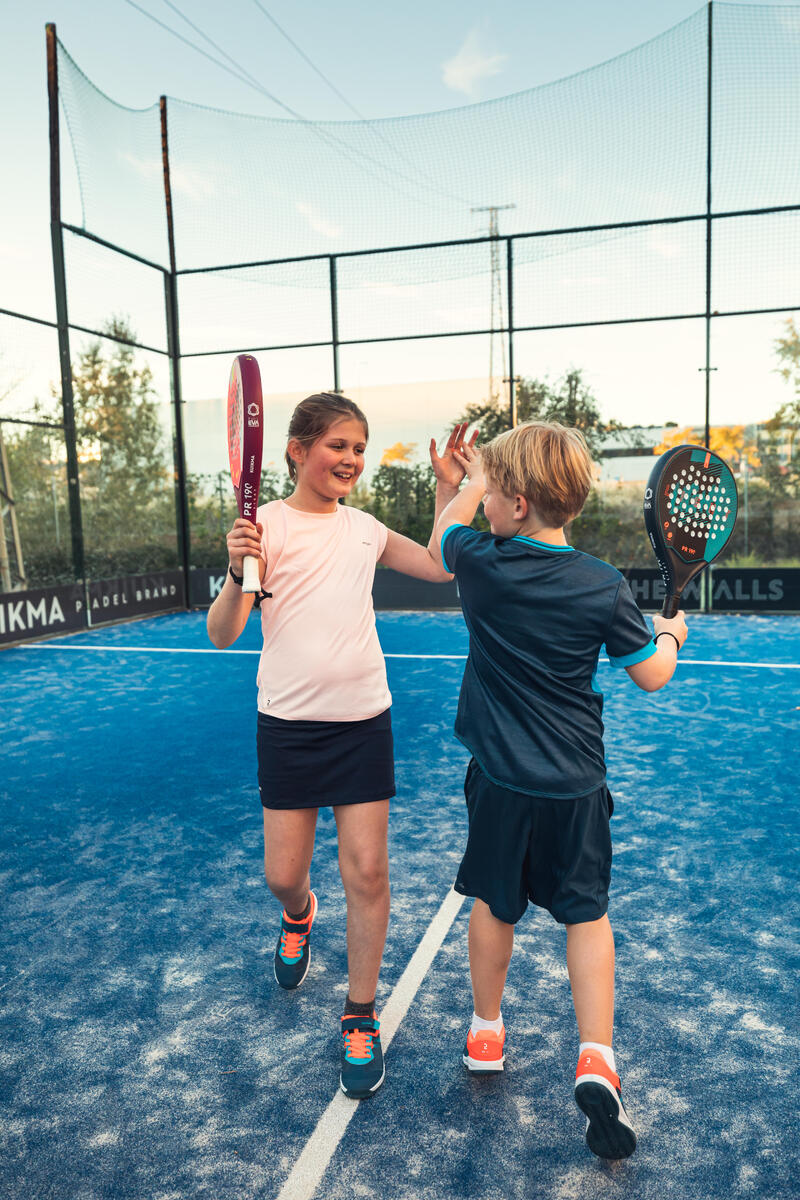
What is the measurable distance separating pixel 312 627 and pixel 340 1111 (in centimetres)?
97

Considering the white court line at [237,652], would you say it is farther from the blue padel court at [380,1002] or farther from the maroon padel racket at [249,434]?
the maroon padel racket at [249,434]

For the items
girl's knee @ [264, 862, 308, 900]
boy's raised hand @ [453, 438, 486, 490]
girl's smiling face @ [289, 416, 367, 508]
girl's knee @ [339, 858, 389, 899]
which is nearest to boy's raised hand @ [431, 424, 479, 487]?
boy's raised hand @ [453, 438, 486, 490]

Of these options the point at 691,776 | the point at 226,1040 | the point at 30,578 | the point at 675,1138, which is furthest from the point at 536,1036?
the point at 30,578

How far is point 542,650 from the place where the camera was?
162 cm

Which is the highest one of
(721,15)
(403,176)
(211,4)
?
(211,4)

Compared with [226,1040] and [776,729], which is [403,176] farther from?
[226,1040]

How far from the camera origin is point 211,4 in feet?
40.4

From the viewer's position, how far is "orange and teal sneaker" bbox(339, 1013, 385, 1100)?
1.80 m

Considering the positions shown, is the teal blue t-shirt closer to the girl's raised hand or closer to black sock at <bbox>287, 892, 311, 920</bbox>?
the girl's raised hand

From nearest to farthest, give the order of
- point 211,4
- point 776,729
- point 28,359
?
point 776,729 < point 28,359 < point 211,4

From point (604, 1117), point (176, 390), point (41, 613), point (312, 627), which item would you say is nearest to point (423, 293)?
point (176, 390)

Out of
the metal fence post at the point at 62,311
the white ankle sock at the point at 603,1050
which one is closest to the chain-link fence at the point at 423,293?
the metal fence post at the point at 62,311

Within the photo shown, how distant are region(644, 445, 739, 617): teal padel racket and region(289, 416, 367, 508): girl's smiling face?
0.63 metres

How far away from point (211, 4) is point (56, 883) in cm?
1324
